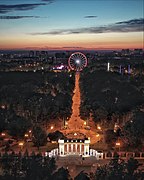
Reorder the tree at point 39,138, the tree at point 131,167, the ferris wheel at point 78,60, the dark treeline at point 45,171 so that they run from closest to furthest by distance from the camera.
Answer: the dark treeline at point 45,171 → the tree at point 131,167 → the tree at point 39,138 → the ferris wheel at point 78,60

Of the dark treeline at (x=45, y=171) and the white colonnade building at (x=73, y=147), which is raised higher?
the dark treeline at (x=45, y=171)

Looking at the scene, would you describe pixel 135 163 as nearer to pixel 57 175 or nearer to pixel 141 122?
pixel 57 175

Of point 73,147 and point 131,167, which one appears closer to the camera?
point 131,167

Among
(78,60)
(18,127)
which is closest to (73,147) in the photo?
(18,127)

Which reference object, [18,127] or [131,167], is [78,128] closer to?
[18,127]

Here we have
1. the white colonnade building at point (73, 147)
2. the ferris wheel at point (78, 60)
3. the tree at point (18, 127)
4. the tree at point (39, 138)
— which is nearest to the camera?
the white colonnade building at point (73, 147)

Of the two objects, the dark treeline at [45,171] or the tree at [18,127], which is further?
the tree at [18,127]

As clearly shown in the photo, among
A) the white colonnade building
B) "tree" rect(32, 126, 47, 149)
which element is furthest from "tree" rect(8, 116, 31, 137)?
the white colonnade building

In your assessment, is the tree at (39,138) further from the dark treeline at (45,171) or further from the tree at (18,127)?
the dark treeline at (45,171)

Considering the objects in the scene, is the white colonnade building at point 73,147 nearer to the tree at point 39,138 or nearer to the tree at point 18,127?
the tree at point 39,138

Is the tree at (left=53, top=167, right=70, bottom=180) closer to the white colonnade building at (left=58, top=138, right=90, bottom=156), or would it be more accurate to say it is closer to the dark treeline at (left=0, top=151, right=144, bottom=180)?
the dark treeline at (left=0, top=151, right=144, bottom=180)

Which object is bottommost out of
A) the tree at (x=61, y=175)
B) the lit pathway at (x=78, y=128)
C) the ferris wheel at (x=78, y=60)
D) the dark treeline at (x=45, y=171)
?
the lit pathway at (x=78, y=128)

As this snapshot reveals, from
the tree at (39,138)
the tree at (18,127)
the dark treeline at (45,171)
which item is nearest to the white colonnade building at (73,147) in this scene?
the tree at (39,138)
